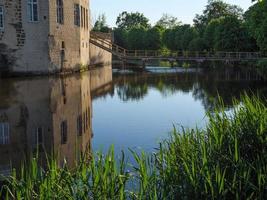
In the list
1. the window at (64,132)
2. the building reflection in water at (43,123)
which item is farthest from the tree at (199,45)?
the window at (64,132)

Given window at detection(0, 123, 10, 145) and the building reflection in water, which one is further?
window at detection(0, 123, 10, 145)

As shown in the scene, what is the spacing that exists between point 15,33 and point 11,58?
164 centimetres

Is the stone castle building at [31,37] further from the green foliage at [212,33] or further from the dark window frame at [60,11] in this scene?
the green foliage at [212,33]

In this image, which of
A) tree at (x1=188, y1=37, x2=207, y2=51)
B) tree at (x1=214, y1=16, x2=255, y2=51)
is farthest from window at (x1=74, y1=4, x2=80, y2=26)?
tree at (x1=188, y1=37, x2=207, y2=51)

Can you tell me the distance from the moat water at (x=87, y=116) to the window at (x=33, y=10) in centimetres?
590

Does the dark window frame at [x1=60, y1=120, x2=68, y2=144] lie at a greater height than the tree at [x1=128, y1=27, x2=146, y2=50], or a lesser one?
lesser

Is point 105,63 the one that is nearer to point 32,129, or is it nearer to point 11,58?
point 11,58

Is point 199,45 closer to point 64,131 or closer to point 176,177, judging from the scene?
point 64,131

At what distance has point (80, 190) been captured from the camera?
15.1 ft

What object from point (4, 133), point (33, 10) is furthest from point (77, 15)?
point (4, 133)

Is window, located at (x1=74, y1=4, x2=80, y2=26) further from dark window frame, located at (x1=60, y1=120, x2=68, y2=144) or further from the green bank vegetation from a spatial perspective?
the green bank vegetation

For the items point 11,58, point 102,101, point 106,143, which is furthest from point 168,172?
point 11,58

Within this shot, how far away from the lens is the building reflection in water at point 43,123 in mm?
9508

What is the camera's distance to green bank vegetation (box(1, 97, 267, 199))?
181 inches
